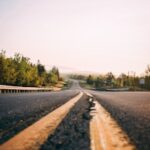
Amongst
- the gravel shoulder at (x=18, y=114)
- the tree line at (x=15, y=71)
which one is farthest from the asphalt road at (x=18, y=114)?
the tree line at (x=15, y=71)

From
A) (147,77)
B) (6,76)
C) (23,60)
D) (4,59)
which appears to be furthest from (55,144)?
(147,77)

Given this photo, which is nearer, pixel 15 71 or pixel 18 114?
pixel 18 114

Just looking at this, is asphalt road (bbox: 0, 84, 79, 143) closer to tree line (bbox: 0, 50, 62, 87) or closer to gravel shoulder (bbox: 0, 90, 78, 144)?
gravel shoulder (bbox: 0, 90, 78, 144)

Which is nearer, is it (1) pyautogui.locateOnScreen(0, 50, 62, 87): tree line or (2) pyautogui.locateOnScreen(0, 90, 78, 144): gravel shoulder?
(2) pyautogui.locateOnScreen(0, 90, 78, 144): gravel shoulder

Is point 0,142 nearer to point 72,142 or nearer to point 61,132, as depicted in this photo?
point 72,142

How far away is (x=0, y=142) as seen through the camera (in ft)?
16.3

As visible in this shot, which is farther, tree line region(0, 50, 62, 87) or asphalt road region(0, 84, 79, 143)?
tree line region(0, 50, 62, 87)

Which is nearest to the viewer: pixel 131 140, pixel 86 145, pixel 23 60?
pixel 86 145

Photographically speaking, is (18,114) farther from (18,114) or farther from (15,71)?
(15,71)

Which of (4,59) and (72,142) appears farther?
(4,59)

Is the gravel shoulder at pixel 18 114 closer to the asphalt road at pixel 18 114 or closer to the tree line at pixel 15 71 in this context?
the asphalt road at pixel 18 114

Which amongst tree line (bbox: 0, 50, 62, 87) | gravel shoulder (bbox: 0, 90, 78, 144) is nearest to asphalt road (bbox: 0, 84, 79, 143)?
gravel shoulder (bbox: 0, 90, 78, 144)

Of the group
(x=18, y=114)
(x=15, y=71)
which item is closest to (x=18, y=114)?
(x=18, y=114)

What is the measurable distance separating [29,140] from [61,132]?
1.28m
